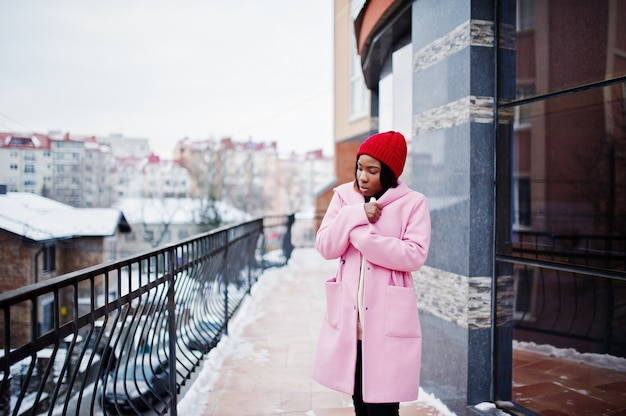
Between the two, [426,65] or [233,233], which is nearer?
[426,65]

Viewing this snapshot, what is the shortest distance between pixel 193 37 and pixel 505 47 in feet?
200

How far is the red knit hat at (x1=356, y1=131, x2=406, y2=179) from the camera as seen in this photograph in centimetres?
180

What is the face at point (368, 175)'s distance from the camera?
1.83 meters

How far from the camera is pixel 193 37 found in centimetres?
5747

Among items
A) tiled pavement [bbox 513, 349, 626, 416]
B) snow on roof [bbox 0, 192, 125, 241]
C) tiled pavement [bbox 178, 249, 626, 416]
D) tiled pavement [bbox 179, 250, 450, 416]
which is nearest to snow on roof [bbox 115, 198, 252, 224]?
snow on roof [bbox 0, 192, 125, 241]

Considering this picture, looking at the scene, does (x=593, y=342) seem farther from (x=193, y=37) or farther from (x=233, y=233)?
(x=193, y=37)

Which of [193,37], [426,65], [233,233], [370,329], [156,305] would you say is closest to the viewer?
[370,329]

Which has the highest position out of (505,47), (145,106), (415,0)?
(145,106)

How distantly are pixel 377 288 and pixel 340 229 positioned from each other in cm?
28

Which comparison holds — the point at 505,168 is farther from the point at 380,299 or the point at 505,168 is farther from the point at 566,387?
the point at 566,387

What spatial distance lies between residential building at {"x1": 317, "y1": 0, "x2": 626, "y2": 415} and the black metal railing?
1.74m

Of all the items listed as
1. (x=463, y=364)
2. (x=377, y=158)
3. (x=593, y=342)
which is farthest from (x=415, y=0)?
(x=593, y=342)

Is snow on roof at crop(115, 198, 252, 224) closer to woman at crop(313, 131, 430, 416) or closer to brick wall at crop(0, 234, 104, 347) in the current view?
brick wall at crop(0, 234, 104, 347)

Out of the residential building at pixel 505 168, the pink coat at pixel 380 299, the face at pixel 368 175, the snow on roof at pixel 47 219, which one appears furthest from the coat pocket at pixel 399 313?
the snow on roof at pixel 47 219
